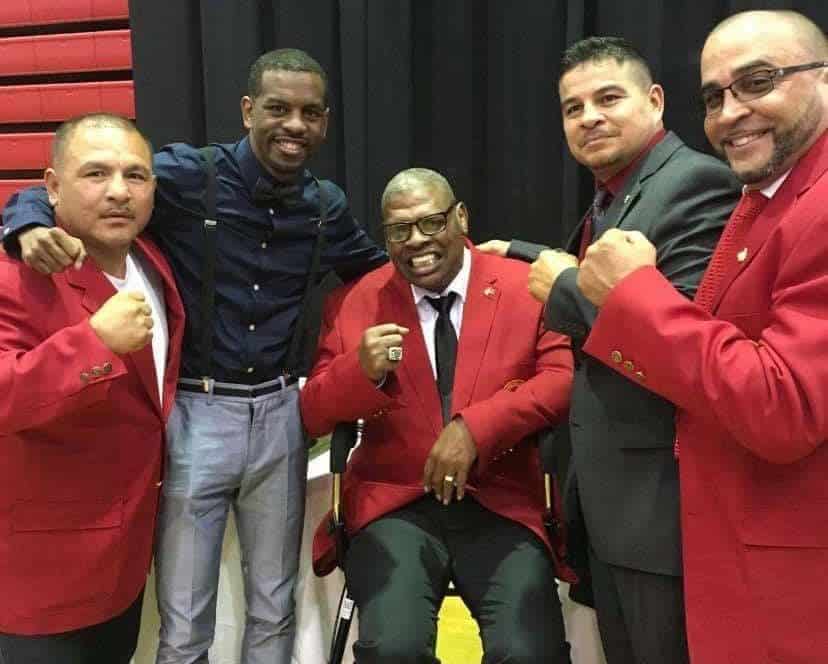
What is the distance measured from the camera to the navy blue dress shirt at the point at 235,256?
2.30 m

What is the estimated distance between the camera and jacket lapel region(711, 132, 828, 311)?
140 cm

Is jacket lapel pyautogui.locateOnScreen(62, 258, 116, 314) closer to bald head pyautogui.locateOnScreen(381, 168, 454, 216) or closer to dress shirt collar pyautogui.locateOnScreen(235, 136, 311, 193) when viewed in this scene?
dress shirt collar pyautogui.locateOnScreen(235, 136, 311, 193)

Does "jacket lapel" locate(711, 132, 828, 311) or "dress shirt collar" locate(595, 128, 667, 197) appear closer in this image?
"jacket lapel" locate(711, 132, 828, 311)

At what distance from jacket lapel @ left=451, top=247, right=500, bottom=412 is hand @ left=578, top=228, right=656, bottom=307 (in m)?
0.77

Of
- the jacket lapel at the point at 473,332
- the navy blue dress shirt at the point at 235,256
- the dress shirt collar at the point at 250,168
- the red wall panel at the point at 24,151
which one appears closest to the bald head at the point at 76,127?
the navy blue dress shirt at the point at 235,256

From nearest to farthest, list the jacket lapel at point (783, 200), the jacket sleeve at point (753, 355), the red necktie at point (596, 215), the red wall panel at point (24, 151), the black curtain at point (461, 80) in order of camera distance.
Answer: the jacket sleeve at point (753, 355)
the jacket lapel at point (783, 200)
the red necktie at point (596, 215)
the black curtain at point (461, 80)
the red wall panel at point (24, 151)

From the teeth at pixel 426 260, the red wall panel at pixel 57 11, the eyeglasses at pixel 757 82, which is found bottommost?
the teeth at pixel 426 260

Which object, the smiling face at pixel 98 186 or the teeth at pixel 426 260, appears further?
the teeth at pixel 426 260

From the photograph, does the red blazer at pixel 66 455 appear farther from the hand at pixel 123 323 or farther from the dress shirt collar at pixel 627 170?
the dress shirt collar at pixel 627 170

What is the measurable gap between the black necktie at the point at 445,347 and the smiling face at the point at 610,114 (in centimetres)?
60

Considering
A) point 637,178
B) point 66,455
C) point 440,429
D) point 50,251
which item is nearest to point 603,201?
point 637,178

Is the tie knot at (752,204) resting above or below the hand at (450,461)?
above

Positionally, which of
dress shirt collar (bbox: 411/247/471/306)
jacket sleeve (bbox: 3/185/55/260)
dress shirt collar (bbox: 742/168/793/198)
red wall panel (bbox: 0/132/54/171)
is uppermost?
red wall panel (bbox: 0/132/54/171)

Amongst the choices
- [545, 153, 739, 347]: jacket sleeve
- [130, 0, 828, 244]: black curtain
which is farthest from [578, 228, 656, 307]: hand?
[130, 0, 828, 244]: black curtain
